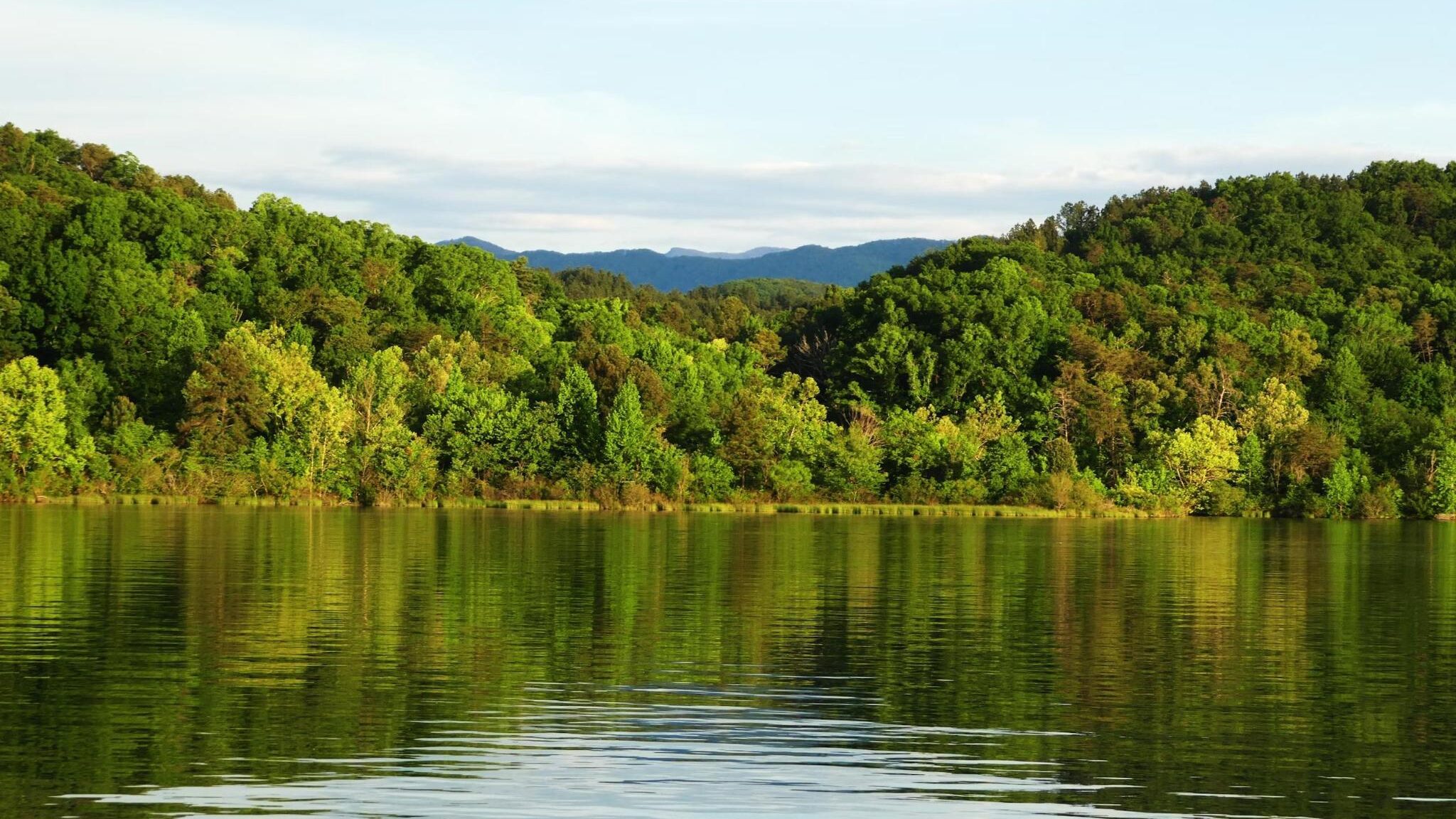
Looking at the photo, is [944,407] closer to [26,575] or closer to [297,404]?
[297,404]

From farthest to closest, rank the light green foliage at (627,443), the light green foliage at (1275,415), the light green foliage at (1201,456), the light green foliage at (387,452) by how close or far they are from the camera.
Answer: the light green foliage at (1275,415)
the light green foliage at (1201,456)
the light green foliage at (627,443)
the light green foliage at (387,452)

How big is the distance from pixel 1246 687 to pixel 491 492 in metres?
65.3

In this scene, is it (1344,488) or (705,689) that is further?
(1344,488)

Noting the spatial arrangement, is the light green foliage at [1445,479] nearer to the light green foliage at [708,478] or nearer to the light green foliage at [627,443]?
the light green foliage at [708,478]

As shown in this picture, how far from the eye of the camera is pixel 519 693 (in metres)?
20.4

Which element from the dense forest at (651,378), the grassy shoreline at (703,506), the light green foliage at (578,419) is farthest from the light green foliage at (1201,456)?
the light green foliage at (578,419)

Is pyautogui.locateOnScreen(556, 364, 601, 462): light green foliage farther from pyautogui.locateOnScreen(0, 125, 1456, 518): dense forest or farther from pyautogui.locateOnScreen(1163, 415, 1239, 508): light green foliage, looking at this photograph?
pyautogui.locateOnScreen(1163, 415, 1239, 508): light green foliage

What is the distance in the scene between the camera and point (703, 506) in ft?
284

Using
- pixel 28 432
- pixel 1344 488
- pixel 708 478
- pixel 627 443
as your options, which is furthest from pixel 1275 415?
pixel 28 432

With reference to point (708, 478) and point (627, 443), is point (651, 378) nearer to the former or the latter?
point (627, 443)

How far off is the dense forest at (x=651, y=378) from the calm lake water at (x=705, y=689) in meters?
38.5

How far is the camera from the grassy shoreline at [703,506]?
77.1 meters

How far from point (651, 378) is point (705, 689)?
225 feet

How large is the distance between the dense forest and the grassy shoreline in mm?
743
